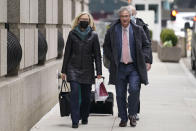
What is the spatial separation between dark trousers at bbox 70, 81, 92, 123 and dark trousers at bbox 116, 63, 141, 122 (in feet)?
1.53

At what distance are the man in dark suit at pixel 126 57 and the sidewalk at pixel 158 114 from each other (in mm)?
487

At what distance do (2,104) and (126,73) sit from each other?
2.52 metres

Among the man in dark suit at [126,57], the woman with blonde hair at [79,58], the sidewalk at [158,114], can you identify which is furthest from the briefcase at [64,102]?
the man in dark suit at [126,57]

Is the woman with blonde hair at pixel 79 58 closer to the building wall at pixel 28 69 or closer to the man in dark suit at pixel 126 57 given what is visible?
the man in dark suit at pixel 126 57

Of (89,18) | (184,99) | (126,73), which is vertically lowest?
(184,99)

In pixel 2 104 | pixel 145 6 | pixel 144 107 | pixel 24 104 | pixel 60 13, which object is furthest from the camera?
pixel 145 6

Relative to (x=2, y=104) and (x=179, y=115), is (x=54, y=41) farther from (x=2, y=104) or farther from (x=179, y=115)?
(x=2, y=104)

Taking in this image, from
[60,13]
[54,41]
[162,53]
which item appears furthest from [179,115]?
[162,53]

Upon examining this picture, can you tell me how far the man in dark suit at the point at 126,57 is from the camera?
998cm

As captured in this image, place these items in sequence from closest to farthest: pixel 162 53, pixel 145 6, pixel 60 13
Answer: pixel 60 13, pixel 162 53, pixel 145 6

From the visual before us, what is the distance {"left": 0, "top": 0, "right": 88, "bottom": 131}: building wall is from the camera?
27.9ft

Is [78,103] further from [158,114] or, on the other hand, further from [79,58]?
[158,114]

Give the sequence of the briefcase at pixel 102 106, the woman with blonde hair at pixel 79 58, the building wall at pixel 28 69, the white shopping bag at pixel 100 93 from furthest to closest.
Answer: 1. the briefcase at pixel 102 106
2. the white shopping bag at pixel 100 93
3. the woman with blonde hair at pixel 79 58
4. the building wall at pixel 28 69

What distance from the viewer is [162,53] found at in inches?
1185
